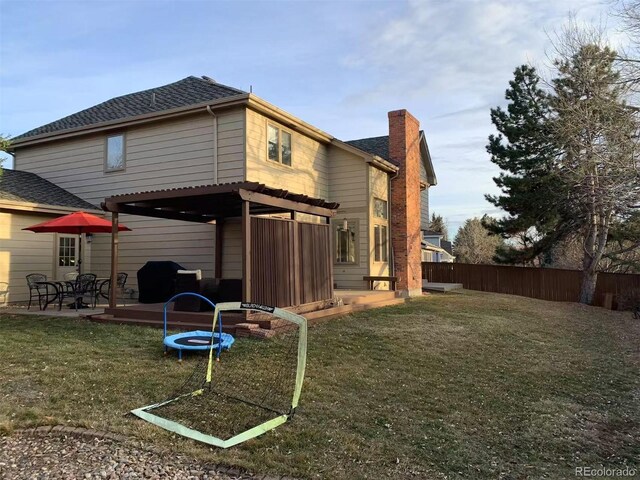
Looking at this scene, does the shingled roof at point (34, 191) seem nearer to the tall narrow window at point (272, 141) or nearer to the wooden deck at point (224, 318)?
the wooden deck at point (224, 318)

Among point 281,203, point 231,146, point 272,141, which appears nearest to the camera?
point 281,203

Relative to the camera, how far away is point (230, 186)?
785cm

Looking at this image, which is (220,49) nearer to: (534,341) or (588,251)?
(534,341)

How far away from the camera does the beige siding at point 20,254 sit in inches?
449

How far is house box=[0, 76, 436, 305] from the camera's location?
363 inches

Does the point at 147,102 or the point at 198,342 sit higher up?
the point at 147,102

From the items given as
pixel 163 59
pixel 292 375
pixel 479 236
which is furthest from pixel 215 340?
pixel 479 236

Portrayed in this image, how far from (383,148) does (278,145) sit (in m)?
7.85

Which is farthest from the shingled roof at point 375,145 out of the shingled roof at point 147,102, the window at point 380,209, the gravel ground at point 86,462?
the gravel ground at point 86,462

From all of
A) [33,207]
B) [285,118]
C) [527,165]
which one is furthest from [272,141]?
[527,165]

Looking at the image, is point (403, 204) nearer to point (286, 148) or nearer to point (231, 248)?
point (286, 148)


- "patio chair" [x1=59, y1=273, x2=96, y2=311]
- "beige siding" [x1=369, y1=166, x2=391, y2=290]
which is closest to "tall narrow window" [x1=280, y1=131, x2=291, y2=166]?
"beige siding" [x1=369, y1=166, x2=391, y2=290]

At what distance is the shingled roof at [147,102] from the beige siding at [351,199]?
173 inches

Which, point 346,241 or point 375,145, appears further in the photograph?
point 375,145
